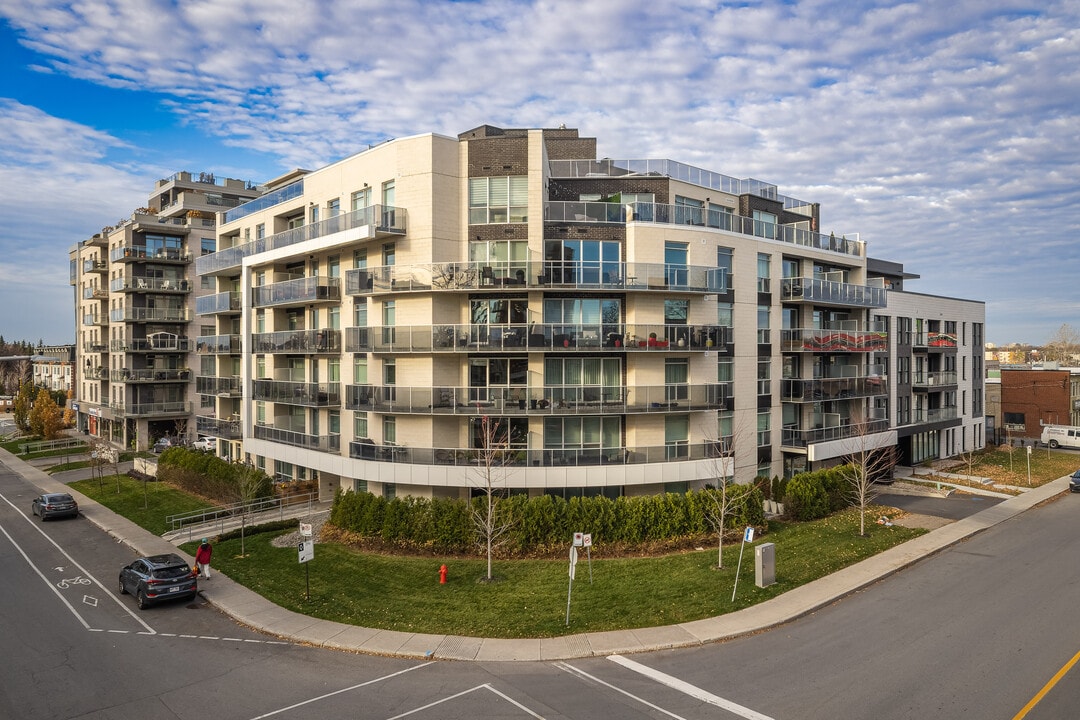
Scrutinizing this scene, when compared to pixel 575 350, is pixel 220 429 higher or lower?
lower

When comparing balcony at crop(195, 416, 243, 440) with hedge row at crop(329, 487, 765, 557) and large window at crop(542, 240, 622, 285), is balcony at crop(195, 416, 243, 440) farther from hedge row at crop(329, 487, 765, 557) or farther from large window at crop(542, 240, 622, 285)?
large window at crop(542, 240, 622, 285)

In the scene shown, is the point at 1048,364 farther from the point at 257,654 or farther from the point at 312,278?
the point at 257,654

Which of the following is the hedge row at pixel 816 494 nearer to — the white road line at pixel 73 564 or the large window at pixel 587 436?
the large window at pixel 587 436

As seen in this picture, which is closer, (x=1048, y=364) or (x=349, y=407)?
(x=349, y=407)

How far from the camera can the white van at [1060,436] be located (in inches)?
1887

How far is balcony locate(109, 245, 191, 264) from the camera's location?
165 feet

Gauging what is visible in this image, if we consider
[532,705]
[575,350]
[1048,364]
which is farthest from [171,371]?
[1048,364]

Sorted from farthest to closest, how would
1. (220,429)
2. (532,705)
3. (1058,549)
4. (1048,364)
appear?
(1048,364)
(220,429)
(1058,549)
(532,705)

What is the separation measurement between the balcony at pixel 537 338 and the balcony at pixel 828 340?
335 inches

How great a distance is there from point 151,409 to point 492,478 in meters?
39.9

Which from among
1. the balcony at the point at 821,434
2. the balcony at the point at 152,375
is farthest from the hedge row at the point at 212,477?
the balcony at the point at 821,434

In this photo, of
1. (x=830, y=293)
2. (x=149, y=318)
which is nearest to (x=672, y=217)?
(x=830, y=293)

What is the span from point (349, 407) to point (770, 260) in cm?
2198

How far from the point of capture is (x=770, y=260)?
1234 inches
